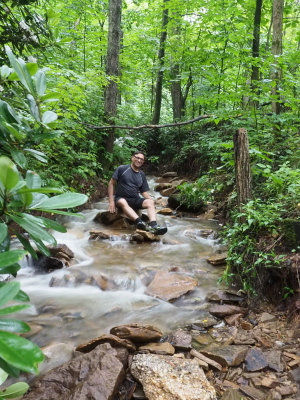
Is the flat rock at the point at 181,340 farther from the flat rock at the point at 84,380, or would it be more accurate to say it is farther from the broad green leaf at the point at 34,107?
the broad green leaf at the point at 34,107

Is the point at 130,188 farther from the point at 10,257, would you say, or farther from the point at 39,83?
the point at 10,257

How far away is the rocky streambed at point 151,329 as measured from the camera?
86.2 inches

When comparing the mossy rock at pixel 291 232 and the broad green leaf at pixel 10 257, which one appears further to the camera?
the mossy rock at pixel 291 232

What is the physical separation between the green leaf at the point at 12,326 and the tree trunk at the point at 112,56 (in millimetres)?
8749

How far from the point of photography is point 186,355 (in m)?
2.66

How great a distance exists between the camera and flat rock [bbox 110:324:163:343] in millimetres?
2768

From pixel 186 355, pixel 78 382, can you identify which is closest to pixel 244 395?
pixel 186 355

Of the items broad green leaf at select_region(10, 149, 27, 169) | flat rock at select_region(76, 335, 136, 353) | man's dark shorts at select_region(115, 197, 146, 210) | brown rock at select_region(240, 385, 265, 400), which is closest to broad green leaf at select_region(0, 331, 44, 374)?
broad green leaf at select_region(10, 149, 27, 169)

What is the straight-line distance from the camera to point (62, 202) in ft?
3.04

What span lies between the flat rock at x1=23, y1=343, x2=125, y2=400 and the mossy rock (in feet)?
7.50

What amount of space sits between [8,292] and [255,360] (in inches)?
97.2

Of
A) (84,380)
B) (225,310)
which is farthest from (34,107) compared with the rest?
(225,310)

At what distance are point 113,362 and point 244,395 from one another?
1.02 m

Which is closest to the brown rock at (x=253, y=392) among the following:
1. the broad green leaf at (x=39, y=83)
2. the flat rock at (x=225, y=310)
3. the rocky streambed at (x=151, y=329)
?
the rocky streambed at (x=151, y=329)
